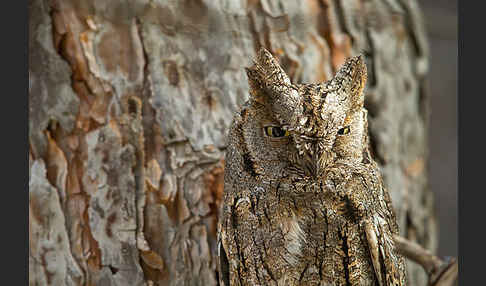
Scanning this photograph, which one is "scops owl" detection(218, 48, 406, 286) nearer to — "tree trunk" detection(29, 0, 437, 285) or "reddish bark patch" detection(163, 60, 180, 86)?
"tree trunk" detection(29, 0, 437, 285)

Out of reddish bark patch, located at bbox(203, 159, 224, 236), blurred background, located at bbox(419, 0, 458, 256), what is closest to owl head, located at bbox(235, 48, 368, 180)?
reddish bark patch, located at bbox(203, 159, 224, 236)

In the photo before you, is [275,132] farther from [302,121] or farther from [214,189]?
[214,189]

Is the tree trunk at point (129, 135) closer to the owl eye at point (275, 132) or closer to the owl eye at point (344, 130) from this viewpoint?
the owl eye at point (275, 132)

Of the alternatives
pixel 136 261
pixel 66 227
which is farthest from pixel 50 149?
pixel 136 261

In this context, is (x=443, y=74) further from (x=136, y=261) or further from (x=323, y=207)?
(x=136, y=261)

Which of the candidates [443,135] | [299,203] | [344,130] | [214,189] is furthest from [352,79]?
[443,135]
